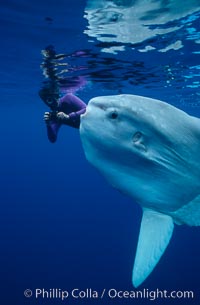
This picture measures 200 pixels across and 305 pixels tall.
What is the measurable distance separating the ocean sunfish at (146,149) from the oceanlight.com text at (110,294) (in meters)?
13.1

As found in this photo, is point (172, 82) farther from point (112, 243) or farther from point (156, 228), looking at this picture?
point (156, 228)

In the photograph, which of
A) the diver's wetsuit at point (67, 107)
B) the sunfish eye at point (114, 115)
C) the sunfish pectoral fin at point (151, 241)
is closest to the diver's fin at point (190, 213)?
the sunfish pectoral fin at point (151, 241)

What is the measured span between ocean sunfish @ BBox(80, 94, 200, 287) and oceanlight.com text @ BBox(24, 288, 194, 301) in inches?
517

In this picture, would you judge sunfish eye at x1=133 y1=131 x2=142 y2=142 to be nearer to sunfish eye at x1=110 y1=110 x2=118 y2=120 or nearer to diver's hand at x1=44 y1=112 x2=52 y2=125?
sunfish eye at x1=110 y1=110 x2=118 y2=120

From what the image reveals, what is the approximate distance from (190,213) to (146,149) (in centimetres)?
84

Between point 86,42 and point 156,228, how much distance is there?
320 inches

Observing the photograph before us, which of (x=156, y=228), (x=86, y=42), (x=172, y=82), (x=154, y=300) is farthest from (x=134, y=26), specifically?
(x=154, y=300)

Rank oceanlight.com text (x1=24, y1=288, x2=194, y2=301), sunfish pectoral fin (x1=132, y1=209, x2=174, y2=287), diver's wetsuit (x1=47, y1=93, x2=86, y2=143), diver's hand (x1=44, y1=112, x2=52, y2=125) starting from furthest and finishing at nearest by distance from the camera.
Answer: oceanlight.com text (x1=24, y1=288, x2=194, y2=301) → diver's wetsuit (x1=47, y1=93, x2=86, y2=143) → diver's hand (x1=44, y1=112, x2=52, y2=125) → sunfish pectoral fin (x1=132, y1=209, x2=174, y2=287)

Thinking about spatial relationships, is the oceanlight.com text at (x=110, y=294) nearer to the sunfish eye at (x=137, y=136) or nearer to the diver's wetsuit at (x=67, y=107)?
the diver's wetsuit at (x=67, y=107)

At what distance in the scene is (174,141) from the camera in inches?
88.4

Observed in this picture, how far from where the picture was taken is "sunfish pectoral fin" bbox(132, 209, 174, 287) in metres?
Answer: 2.69

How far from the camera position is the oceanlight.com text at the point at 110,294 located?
14.3 metres

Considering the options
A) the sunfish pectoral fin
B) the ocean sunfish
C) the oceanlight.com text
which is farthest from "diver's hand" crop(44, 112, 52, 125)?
the oceanlight.com text

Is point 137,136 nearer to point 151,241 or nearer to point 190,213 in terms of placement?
point 190,213
